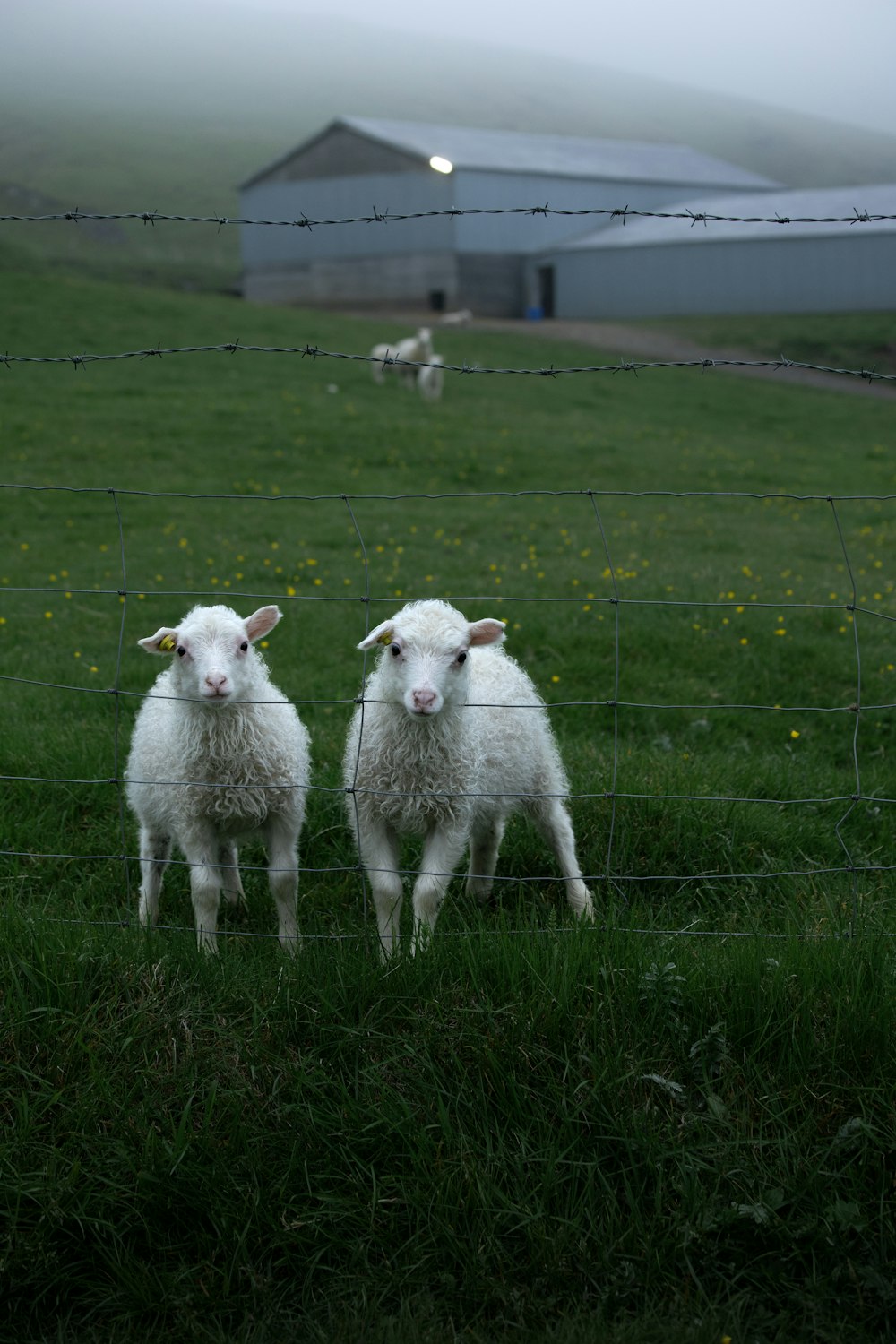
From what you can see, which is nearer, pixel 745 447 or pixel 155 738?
pixel 155 738

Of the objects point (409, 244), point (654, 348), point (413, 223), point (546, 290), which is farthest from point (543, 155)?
point (654, 348)

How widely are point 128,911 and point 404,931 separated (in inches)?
40.8

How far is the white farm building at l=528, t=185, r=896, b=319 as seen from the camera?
45438 millimetres

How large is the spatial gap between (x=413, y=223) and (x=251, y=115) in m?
105

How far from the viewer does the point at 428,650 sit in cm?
441

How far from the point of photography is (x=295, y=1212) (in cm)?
301

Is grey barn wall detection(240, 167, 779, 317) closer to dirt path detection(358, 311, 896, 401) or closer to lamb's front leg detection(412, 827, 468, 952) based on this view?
dirt path detection(358, 311, 896, 401)

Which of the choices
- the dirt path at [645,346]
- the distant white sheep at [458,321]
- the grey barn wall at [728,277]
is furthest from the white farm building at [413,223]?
the distant white sheep at [458,321]

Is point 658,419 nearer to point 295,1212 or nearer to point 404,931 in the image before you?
point 404,931

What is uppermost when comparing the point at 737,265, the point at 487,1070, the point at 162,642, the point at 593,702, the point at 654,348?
the point at 737,265

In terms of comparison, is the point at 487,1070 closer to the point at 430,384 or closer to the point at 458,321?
the point at 430,384

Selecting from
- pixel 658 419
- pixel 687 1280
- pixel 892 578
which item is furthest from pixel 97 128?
pixel 687 1280

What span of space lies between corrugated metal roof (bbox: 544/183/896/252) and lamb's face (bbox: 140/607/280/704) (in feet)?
143

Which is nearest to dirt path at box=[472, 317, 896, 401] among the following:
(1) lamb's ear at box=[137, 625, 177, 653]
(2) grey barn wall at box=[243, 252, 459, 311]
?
(2) grey barn wall at box=[243, 252, 459, 311]
